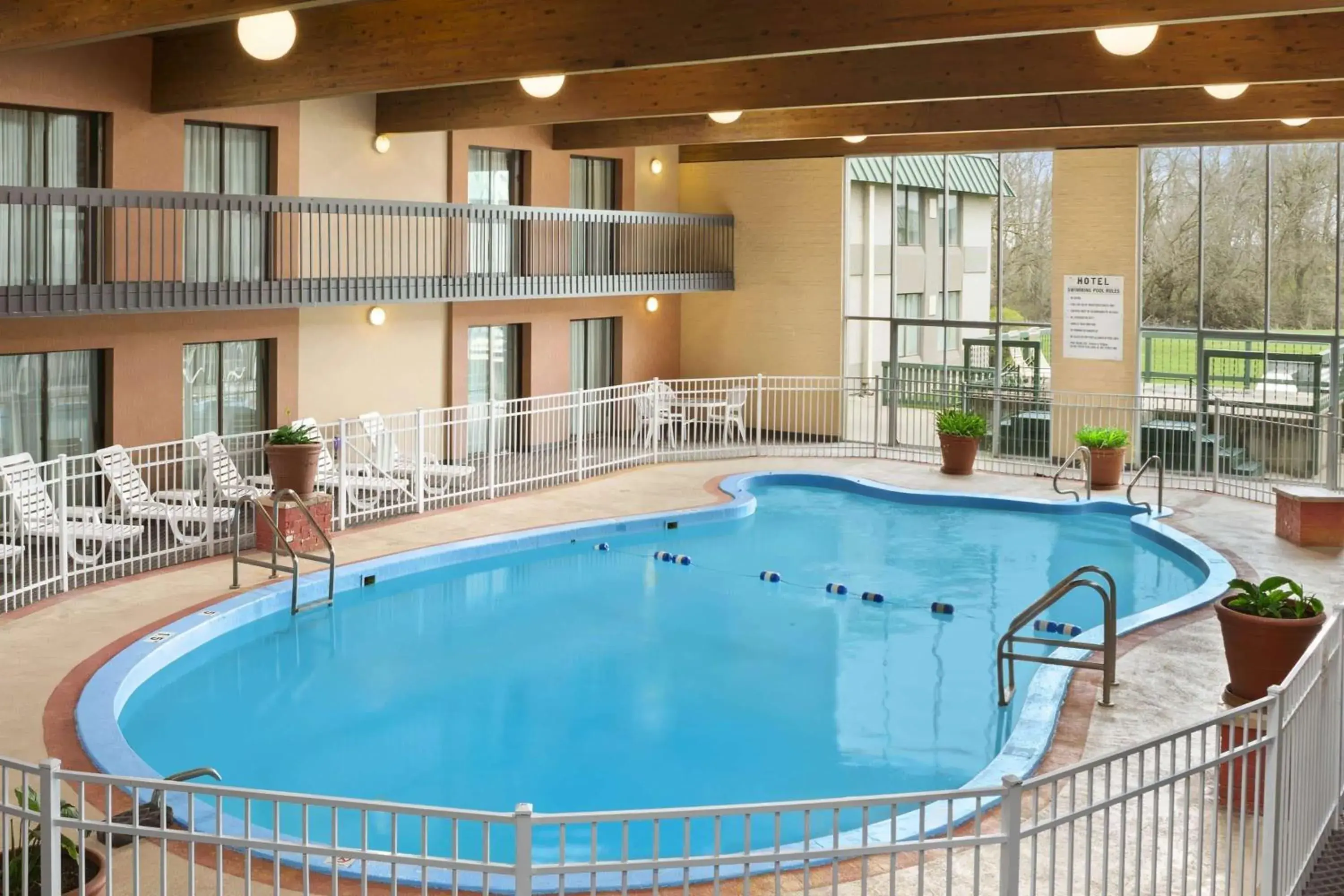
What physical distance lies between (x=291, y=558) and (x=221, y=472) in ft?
7.24

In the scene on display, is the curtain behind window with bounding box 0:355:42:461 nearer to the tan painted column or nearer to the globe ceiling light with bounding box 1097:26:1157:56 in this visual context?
the globe ceiling light with bounding box 1097:26:1157:56

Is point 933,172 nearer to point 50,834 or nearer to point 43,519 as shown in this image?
point 43,519

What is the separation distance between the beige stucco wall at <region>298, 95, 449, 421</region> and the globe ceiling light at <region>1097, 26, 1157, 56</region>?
11548 millimetres

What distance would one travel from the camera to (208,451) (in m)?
14.8

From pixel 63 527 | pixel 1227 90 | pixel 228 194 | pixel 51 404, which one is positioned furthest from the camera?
pixel 228 194

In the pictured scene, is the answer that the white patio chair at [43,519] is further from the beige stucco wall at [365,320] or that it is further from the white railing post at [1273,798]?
the white railing post at [1273,798]

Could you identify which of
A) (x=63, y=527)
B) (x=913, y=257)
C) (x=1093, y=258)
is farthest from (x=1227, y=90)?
(x=63, y=527)

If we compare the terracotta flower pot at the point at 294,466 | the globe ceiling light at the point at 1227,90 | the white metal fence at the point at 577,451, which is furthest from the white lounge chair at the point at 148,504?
the globe ceiling light at the point at 1227,90

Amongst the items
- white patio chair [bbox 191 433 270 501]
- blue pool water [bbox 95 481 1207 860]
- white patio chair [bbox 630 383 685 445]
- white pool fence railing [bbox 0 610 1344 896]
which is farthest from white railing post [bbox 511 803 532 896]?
white patio chair [bbox 630 383 685 445]

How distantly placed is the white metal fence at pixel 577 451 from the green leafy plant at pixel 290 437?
455mm

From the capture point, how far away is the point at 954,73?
13.8 m

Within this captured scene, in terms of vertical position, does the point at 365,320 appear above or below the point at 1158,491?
above

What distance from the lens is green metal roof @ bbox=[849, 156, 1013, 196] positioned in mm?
23000

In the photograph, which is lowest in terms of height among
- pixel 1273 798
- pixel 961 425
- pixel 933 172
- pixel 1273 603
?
pixel 1273 798
